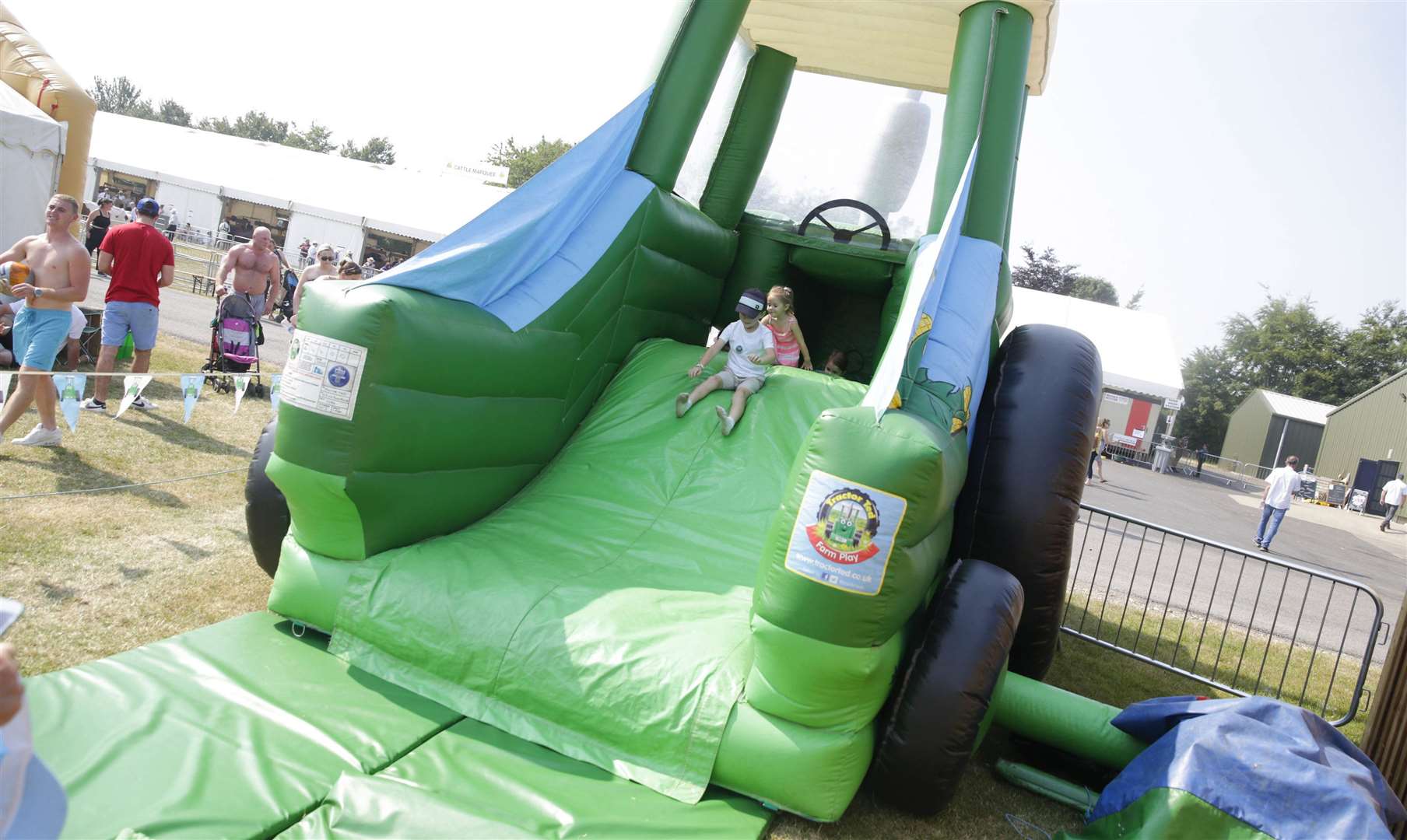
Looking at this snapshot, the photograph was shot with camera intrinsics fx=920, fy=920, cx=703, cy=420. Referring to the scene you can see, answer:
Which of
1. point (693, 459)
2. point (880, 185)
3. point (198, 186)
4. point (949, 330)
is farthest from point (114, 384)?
point (198, 186)

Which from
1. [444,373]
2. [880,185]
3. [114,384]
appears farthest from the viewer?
[114,384]

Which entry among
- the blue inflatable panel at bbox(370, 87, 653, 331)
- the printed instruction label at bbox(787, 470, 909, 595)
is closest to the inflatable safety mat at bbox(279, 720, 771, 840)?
the printed instruction label at bbox(787, 470, 909, 595)

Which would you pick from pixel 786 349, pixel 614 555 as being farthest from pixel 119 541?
pixel 786 349

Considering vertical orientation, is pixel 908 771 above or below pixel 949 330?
below

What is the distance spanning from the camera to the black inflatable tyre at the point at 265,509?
148 inches

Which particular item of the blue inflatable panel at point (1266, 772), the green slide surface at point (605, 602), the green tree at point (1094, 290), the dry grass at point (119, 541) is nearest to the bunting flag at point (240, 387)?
the dry grass at point (119, 541)

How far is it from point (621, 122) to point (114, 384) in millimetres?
5194

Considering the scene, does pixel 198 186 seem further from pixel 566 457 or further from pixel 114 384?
pixel 566 457

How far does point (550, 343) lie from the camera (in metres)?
4.24

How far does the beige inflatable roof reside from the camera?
17.6 feet

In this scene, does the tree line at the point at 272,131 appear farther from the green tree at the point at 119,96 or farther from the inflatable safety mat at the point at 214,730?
the inflatable safety mat at the point at 214,730

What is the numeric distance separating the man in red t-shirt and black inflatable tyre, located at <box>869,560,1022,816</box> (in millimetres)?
5918

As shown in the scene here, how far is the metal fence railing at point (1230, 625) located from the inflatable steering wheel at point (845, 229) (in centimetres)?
217

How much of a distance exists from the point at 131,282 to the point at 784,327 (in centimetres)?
472
